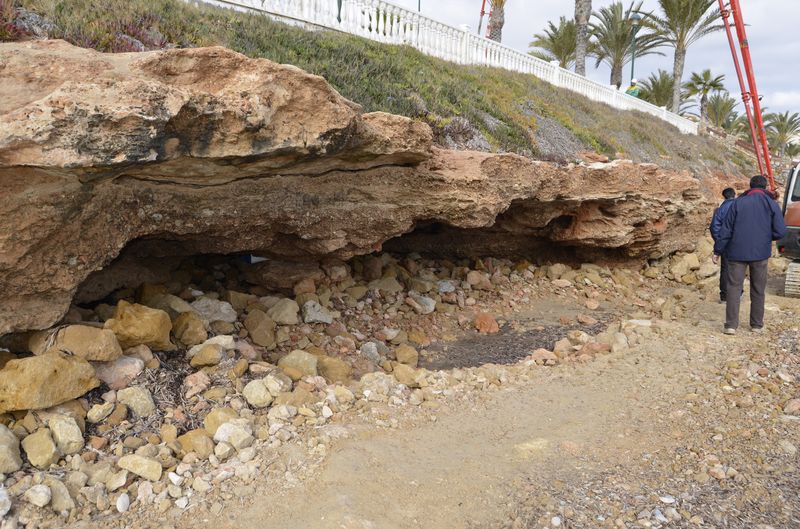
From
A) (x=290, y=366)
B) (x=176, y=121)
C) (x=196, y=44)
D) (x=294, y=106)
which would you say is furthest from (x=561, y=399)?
(x=196, y=44)

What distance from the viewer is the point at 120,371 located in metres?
3.73

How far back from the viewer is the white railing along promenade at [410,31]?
1076cm

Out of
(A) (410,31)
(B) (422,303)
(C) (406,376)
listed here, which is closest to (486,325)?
(B) (422,303)

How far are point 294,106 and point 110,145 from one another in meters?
1.31

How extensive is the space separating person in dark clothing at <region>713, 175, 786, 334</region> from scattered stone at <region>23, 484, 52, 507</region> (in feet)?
21.7

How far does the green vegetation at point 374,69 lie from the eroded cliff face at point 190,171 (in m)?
2.26

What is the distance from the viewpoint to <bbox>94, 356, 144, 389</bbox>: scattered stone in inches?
144

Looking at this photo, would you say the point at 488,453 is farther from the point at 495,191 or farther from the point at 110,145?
the point at 495,191

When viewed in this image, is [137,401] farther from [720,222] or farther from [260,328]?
[720,222]

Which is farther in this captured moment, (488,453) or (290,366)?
(290,366)

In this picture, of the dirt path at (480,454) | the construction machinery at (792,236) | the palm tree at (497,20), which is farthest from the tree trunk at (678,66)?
the dirt path at (480,454)

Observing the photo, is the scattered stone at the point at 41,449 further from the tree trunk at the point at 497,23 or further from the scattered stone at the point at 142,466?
the tree trunk at the point at 497,23

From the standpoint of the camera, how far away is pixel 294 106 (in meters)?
3.89

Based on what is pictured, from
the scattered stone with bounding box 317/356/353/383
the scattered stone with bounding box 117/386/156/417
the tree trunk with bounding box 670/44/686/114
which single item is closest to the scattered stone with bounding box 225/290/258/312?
the scattered stone with bounding box 317/356/353/383
